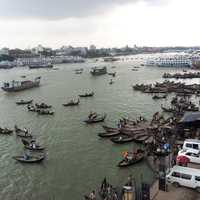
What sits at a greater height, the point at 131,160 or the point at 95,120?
the point at 95,120

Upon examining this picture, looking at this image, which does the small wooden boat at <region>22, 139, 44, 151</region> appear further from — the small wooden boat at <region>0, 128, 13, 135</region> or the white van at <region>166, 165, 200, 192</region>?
the white van at <region>166, 165, 200, 192</region>

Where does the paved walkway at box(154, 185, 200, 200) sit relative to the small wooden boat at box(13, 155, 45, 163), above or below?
above

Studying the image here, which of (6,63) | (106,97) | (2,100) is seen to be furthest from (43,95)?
(6,63)

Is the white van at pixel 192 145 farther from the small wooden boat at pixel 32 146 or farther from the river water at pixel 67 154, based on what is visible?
the small wooden boat at pixel 32 146

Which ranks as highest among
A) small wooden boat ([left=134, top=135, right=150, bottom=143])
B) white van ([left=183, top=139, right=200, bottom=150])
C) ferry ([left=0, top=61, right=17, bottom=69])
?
ferry ([left=0, top=61, right=17, bottom=69])

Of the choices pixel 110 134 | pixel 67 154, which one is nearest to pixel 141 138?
pixel 110 134

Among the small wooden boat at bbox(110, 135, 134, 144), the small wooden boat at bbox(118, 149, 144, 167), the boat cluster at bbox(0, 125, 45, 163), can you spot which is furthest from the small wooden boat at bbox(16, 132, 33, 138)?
the small wooden boat at bbox(118, 149, 144, 167)

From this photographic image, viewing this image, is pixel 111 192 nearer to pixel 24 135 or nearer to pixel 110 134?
pixel 110 134

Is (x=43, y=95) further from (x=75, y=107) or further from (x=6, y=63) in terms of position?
(x=6, y=63)
